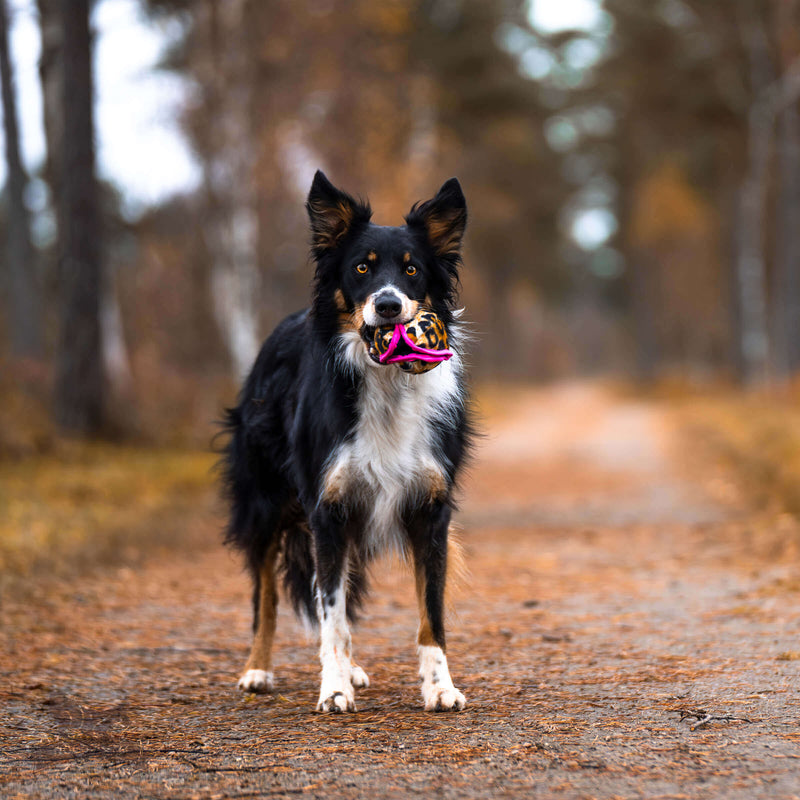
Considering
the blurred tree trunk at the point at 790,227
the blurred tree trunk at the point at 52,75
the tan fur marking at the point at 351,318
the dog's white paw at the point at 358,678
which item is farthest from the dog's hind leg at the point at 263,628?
the blurred tree trunk at the point at 790,227

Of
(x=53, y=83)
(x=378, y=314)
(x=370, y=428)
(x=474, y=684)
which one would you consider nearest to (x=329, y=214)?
(x=378, y=314)

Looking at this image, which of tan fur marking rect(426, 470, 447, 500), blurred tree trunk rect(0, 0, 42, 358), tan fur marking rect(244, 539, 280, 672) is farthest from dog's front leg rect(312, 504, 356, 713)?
blurred tree trunk rect(0, 0, 42, 358)

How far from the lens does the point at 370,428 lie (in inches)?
194

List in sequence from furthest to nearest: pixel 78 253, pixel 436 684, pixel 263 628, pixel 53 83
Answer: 1. pixel 53 83
2. pixel 78 253
3. pixel 263 628
4. pixel 436 684

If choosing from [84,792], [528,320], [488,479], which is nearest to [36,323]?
[488,479]

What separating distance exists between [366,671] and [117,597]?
292 centimetres

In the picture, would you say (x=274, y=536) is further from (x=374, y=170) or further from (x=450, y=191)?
(x=374, y=170)

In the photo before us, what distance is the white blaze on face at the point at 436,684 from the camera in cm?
465

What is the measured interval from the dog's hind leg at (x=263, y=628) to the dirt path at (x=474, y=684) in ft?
0.35

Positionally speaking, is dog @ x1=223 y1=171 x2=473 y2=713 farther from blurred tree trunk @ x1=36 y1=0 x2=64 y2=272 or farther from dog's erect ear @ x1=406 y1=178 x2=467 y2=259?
blurred tree trunk @ x1=36 y1=0 x2=64 y2=272

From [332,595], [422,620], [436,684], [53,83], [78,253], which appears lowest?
[436,684]

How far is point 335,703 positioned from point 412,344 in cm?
160

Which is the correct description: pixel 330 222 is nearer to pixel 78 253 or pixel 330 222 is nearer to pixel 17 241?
pixel 78 253

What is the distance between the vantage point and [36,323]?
2130cm
